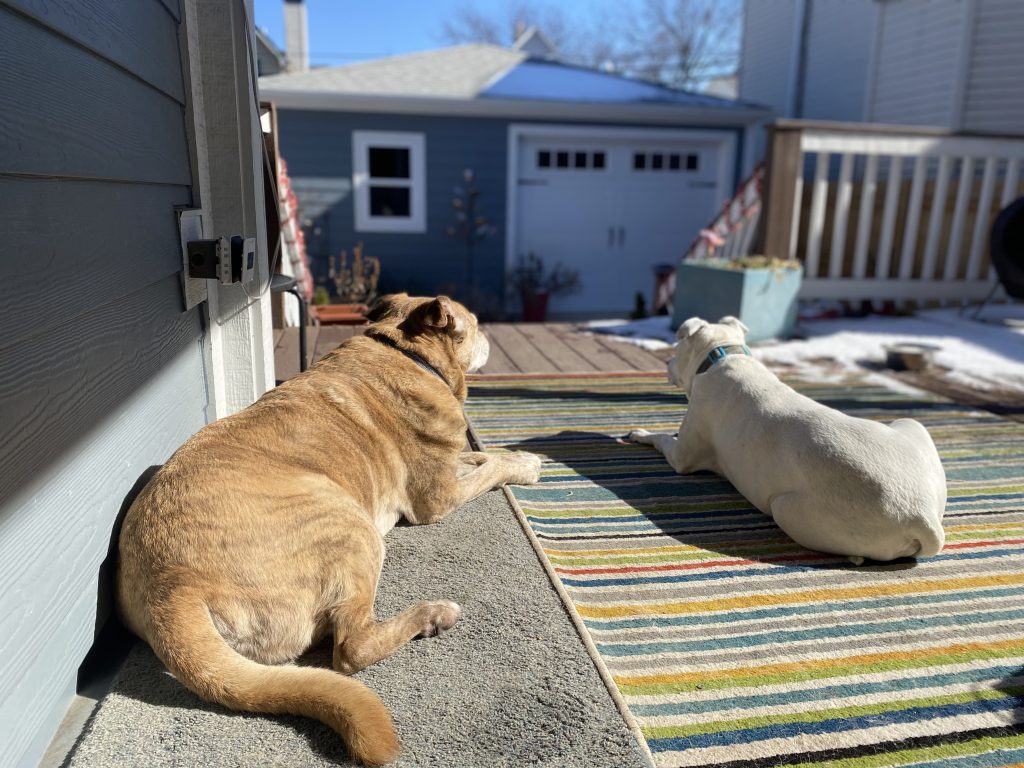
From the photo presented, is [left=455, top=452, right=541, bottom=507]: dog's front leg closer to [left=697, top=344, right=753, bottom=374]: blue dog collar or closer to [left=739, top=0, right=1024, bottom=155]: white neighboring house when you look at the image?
[left=697, top=344, right=753, bottom=374]: blue dog collar

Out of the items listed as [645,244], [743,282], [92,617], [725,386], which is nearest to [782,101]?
[645,244]

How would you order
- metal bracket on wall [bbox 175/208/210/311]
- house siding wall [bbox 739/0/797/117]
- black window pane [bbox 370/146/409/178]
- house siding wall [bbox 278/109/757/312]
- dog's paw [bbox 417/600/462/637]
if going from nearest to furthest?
dog's paw [bbox 417/600/462/637] → metal bracket on wall [bbox 175/208/210/311] → house siding wall [bbox 278/109/757/312] → black window pane [bbox 370/146/409/178] → house siding wall [bbox 739/0/797/117]

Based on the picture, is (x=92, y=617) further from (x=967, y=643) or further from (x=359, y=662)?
(x=967, y=643)

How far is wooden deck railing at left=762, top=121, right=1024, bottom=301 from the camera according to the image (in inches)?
273

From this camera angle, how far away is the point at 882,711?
183cm

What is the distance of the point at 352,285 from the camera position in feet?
32.5

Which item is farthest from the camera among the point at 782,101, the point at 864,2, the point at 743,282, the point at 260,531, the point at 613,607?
the point at 782,101

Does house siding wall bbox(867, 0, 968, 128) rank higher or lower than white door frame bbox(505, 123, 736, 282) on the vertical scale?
higher

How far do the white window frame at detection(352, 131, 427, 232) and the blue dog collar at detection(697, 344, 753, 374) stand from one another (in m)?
8.70

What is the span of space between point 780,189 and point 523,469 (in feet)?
16.2

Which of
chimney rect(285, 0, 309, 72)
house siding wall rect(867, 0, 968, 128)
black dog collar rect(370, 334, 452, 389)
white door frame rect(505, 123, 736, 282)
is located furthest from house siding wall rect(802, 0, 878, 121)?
black dog collar rect(370, 334, 452, 389)

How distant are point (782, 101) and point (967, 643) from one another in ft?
44.0

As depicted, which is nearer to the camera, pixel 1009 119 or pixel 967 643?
pixel 967 643

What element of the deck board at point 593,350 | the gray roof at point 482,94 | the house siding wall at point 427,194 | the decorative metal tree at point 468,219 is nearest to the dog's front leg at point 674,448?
the deck board at point 593,350
